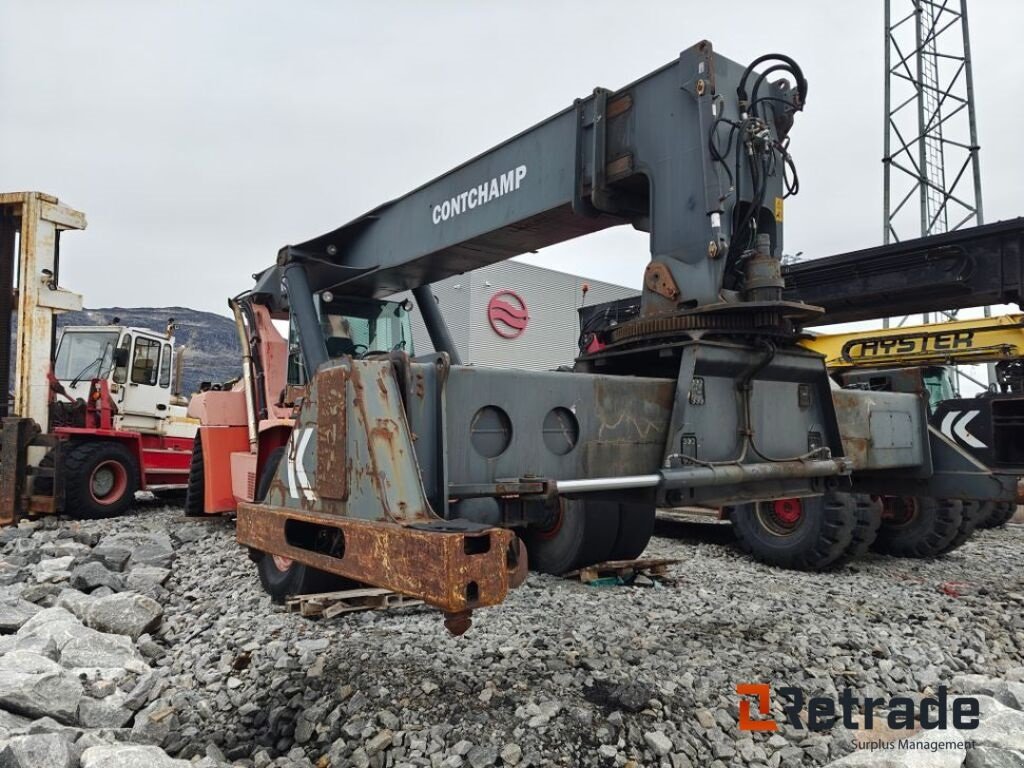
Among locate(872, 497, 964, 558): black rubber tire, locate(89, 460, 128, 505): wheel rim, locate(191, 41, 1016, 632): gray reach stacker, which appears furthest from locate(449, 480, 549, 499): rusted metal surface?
locate(89, 460, 128, 505): wheel rim

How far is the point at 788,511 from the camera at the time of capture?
277 inches

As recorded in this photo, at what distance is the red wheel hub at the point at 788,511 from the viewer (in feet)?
22.7

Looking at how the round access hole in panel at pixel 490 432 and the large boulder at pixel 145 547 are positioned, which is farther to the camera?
the large boulder at pixel 145 547

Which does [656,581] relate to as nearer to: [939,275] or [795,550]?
[795,550]

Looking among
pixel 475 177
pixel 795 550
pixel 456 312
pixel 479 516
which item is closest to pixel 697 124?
pixel 475 177

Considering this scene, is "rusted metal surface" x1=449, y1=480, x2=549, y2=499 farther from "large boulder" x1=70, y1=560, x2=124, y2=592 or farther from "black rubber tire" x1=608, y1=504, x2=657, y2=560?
"large boulder" x1=70, y1=560, x2=124, y2=592

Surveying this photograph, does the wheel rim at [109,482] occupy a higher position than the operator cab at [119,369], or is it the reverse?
the operator cab at [119,369]

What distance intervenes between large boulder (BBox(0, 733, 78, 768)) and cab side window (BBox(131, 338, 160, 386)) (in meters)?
8.80

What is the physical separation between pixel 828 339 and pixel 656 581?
4.91m

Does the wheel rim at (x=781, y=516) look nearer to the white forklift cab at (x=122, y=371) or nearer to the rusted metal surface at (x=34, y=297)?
the rusted metal surface at (x=34, y=297)

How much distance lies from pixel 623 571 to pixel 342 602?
226 centimetres

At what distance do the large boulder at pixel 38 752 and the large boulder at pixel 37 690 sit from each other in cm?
42

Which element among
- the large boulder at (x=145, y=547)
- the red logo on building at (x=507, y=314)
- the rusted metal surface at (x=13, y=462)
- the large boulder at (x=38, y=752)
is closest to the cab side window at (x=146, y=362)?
the rusted metal surface at (x=13, y=462)

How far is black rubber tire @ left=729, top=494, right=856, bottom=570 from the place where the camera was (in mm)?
6520
